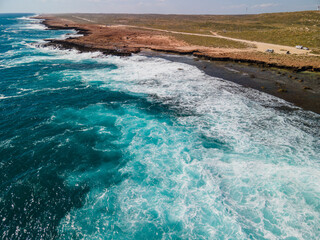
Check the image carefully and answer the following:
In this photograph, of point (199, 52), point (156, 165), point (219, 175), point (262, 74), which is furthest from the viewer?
point (199, 52)

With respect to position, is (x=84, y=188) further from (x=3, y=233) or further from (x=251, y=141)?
(x=251, y=141)

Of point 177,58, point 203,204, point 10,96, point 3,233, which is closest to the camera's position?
point 3,233

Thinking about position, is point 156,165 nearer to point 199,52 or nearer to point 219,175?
point 219,175

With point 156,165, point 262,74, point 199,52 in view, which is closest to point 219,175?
point 156,165

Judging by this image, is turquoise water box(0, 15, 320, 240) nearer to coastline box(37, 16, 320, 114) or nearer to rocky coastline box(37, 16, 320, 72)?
coastline box(37, 16, 320, 114)

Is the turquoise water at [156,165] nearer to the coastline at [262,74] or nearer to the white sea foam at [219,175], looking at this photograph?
the white sea foam at [219,175]

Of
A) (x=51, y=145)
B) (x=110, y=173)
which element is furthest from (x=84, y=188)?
(x=51, y=145)
